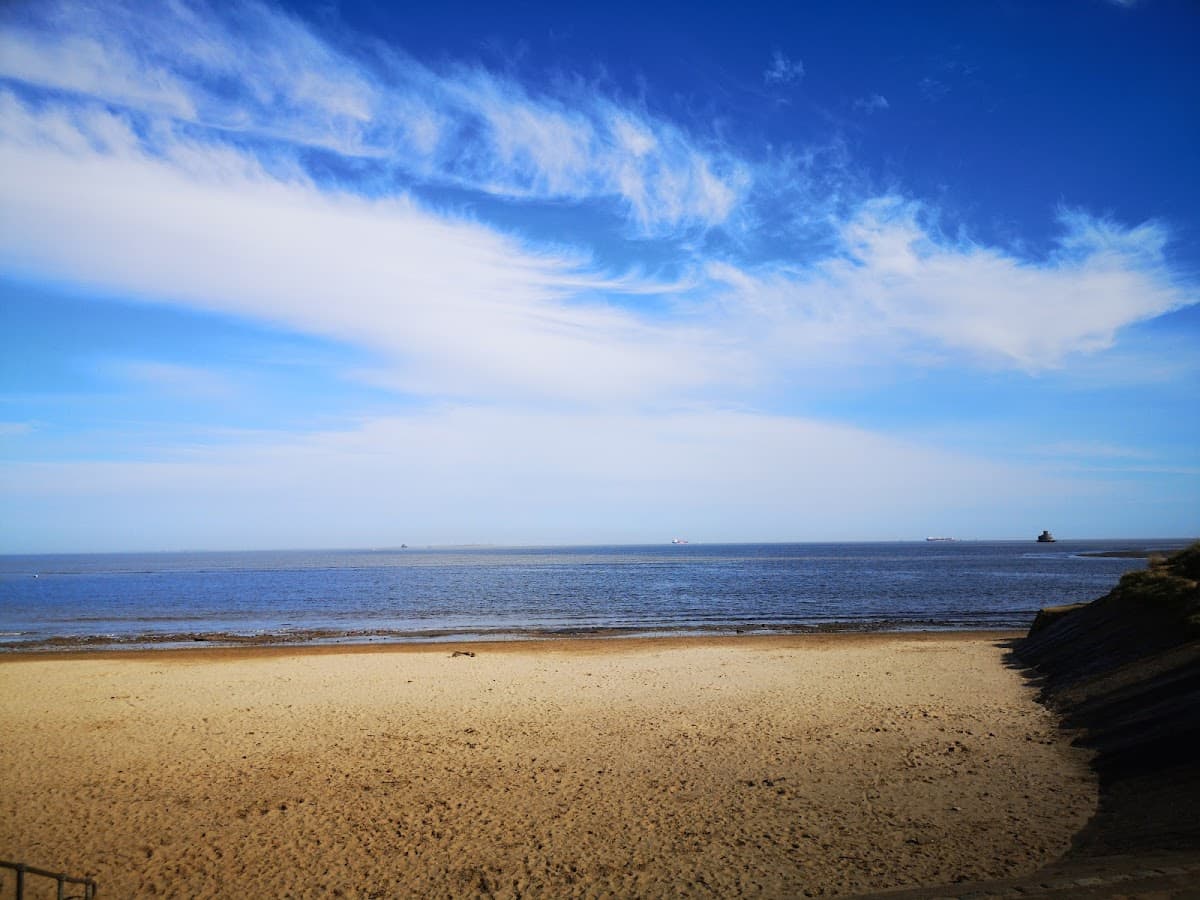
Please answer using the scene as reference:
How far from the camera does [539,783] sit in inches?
487

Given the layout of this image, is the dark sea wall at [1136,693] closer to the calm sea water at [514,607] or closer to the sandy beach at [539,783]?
the sandy beach at [539,783]

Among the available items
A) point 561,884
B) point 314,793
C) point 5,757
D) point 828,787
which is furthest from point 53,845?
point 828,787

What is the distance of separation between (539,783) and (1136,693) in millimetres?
12492

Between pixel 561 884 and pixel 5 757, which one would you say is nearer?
pixel 561 884


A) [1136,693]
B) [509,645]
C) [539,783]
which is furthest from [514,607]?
[1136,693]

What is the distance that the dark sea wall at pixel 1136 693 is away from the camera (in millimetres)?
9469

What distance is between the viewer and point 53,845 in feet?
32.8

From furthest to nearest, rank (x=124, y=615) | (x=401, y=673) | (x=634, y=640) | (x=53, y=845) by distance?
(x=124, y=615)
(x=634, y=640)
(x=401, y=673)
(x=53, y=845)

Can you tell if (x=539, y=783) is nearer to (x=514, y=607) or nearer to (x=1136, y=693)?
(x=1136, y=693)

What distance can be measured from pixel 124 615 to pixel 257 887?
1931 inches

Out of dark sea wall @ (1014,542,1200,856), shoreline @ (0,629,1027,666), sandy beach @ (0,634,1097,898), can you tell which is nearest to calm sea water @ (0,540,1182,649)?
shoreline @ (0,629,1027,666)

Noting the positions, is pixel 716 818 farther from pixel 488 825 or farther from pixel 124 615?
pixel 124 615

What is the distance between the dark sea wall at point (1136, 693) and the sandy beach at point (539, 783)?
65 cm

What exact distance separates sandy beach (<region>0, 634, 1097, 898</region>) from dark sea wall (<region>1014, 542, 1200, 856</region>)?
646mm
